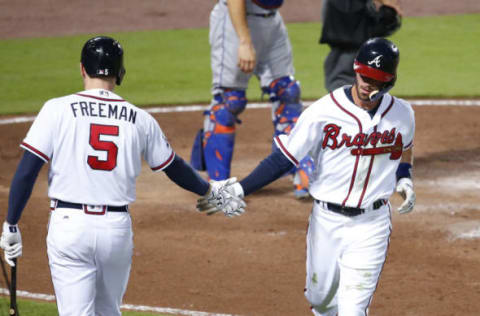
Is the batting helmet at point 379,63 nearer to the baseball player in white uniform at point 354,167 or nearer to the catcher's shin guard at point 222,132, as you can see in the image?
the baseball player in white uniform at point 354,167

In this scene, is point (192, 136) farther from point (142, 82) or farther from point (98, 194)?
point (98, 194)

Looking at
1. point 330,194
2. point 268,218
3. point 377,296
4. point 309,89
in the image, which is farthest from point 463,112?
point 330,194

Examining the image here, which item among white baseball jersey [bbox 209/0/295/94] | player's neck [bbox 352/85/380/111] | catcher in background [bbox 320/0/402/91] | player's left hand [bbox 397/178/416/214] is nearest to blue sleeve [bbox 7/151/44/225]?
player's neck [bbox 352/85/380/111]

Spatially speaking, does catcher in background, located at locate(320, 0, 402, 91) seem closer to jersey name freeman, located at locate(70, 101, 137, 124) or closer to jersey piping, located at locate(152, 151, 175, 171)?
jersey piping, located at locate(152, 151, 175, 171)

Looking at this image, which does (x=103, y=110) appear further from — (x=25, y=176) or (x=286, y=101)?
(x=286, y=101)

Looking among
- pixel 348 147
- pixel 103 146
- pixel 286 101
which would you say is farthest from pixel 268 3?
pixel 103 146

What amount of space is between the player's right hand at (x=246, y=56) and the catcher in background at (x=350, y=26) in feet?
2.67

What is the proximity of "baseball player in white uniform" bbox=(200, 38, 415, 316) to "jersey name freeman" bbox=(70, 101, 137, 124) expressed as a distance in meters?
0.88

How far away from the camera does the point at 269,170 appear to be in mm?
4656

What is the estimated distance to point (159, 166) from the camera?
4.38m

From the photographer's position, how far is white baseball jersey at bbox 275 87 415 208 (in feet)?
14.8

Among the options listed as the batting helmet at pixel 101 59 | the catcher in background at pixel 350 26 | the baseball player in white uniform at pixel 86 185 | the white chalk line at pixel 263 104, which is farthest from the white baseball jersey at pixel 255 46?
Result: the baseball player in white uniform at pixel 86 185

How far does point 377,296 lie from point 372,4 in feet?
9.47

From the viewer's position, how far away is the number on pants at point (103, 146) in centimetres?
403
